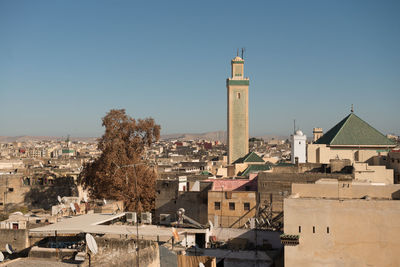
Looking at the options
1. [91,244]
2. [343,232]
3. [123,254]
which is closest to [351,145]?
[343,232]

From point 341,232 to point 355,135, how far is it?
18.6m

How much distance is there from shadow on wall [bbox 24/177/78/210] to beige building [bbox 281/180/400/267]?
56.3ft

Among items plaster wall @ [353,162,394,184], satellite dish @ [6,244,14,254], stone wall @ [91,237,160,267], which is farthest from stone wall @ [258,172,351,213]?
satellite dish @ [6,244,14,254]

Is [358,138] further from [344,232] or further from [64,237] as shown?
[64,237]

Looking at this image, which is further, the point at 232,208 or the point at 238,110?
the point at 238,110

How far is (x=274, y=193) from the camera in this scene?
16.9 m

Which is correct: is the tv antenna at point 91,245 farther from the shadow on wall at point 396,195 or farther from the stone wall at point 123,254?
the shadow on wall at point 396,195

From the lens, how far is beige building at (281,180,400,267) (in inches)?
472

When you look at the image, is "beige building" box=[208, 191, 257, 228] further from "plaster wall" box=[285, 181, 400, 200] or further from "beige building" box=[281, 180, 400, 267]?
"beige building" box=[281, 180, 400, 267]

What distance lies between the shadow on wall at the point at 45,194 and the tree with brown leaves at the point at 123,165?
1.71 m

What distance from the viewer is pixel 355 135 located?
29797mm

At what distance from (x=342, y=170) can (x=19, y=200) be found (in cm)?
1640

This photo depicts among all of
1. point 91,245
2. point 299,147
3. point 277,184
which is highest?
point 299,147

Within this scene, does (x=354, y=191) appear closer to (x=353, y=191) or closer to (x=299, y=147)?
(x=353, y=191)
